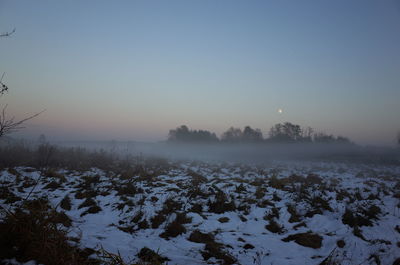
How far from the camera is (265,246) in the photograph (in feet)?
12.3

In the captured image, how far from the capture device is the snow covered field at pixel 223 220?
3.41 meters

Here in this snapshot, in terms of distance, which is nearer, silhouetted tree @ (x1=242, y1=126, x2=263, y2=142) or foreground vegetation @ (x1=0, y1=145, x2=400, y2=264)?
foreground vegetation @ (x1=0, y1=145, x2=400, y2=264)

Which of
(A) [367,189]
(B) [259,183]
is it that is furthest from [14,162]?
(A) [367,189]

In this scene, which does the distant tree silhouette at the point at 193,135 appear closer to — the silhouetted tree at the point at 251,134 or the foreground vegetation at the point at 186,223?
the silhouetted tree at the point at 251,134

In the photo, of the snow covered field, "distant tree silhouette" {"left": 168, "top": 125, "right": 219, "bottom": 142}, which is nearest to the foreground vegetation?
the snow covered field

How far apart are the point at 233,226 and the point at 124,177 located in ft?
17.1

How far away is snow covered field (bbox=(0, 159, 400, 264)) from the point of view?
3.41 m

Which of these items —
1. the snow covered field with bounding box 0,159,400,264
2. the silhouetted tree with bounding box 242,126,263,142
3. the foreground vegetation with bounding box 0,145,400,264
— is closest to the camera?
the foreground vegetation with bounding box 0,145,400,264

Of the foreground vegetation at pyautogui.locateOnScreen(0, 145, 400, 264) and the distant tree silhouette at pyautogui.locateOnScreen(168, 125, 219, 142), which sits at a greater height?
the distant tree silhouette at pyautogui.locateOnScreen(168, 125, 219, 142)

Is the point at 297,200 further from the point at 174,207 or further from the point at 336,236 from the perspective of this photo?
the point at 174,207

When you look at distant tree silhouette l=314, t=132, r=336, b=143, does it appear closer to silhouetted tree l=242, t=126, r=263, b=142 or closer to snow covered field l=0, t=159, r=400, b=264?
silhouetted tree l=242, t=126, r=263, b=142

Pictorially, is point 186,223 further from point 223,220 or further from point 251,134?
point 251,134

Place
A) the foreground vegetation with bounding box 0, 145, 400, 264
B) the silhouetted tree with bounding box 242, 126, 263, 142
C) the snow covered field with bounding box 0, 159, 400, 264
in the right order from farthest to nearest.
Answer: the silhouetted tree with bounding box 242, 126, 263, 142
the snow covered field with bounding box 0, 159, 400, 264
the foreground vegetation with bounding box 0, 145, 400, 264

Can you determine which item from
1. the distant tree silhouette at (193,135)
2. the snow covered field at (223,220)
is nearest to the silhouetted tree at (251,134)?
the distant tree silhouette at (193,135)
